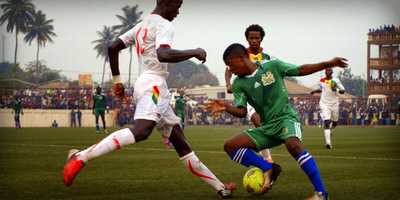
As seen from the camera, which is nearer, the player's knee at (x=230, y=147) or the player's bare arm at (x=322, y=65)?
the player's bare arm at (x=322, y=65)

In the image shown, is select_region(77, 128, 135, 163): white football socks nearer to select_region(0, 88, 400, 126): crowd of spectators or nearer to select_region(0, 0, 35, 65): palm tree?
select_region(0, 88, 400, 126): crowd of spectators

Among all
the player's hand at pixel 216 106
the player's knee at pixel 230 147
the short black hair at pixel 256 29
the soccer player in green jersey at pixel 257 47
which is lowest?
the player's knee at pixel 230 147

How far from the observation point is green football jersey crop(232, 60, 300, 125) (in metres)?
5.90

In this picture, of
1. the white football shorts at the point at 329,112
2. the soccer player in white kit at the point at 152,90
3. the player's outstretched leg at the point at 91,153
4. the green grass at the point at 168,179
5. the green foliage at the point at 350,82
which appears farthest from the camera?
the green foliage at the point at 350,82

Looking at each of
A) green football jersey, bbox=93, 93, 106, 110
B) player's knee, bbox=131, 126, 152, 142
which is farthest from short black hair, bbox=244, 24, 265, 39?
green football jersey, bbox=93, 93, 106, 110

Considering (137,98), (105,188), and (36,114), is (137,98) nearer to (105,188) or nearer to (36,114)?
(105,188)

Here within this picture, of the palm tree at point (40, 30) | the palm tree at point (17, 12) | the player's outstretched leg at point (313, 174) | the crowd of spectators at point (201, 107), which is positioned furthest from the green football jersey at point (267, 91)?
the palm tree at point (40, 30)

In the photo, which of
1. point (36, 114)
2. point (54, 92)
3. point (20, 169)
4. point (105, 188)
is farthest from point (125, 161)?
point (54, 92)

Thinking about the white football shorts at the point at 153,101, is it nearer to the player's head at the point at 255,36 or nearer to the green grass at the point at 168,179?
the green grass at the point at 168,179

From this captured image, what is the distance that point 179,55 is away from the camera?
17.4ft

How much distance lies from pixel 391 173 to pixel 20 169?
6.11 metres

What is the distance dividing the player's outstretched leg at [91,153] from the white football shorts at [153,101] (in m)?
0.30

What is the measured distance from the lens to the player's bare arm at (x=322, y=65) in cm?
532

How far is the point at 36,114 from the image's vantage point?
46000 millimetres
